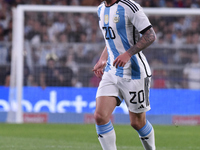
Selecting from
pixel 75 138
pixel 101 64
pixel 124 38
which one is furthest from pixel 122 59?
pixel 75 138

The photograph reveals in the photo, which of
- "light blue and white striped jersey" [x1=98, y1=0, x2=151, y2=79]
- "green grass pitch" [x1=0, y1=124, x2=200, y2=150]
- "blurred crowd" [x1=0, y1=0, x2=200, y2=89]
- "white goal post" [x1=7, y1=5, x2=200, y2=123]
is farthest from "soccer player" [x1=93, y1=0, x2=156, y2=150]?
"blurred crowd" [x1=0, y1=0, x2=200, y2=89]

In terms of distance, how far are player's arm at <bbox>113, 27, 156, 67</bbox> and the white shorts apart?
373mm

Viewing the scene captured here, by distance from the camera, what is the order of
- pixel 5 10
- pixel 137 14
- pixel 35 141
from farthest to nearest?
pixel 5 10 < pixel 35 141 < pixel 137 14

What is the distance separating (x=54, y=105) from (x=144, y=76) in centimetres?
767

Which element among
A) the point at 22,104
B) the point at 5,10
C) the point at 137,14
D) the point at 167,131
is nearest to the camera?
the point at 137,14

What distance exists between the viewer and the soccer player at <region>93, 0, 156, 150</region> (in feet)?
16.8

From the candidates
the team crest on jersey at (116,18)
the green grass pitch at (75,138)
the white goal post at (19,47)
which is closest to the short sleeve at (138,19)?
the team crest on jersey at (116,18)

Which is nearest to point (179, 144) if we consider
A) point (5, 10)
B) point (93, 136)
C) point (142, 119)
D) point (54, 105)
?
point (93, 136)

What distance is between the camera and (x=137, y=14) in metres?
5.14

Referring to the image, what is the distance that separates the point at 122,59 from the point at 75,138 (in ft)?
13.3

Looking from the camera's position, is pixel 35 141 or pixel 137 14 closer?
pixel 137 14

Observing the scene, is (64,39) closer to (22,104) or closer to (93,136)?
(22,104)

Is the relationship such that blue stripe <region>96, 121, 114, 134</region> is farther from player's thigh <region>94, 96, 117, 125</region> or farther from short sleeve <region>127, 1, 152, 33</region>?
short sleeve <region>127, 1, 152, 33</region>

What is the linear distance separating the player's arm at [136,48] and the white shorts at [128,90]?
0.37 metres
